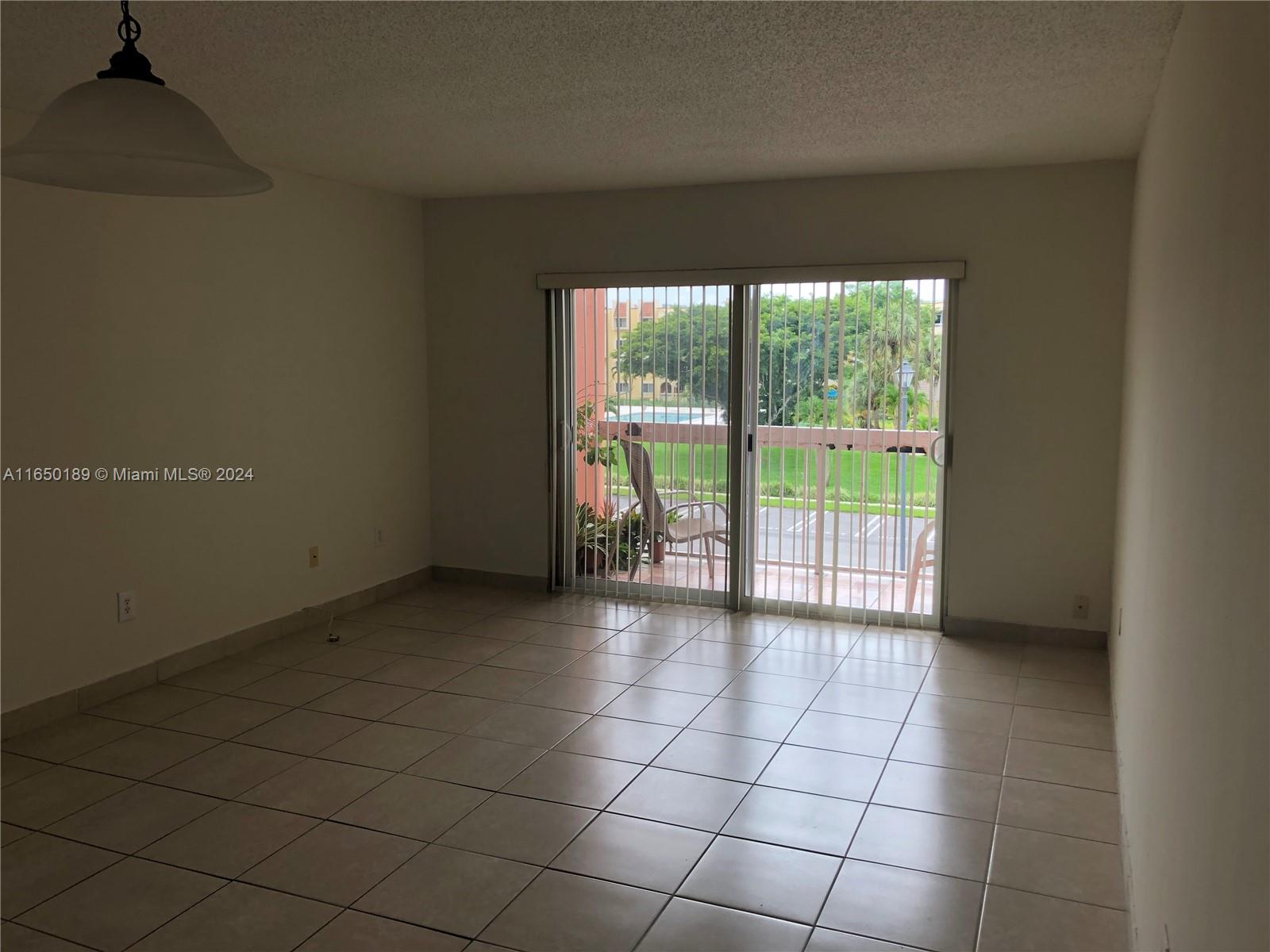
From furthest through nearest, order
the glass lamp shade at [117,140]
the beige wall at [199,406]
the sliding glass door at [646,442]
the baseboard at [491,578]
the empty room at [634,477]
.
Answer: the baseboard at [491,578] < the sliding glass door at [646,442] < the beige wall at [199,406] < the empty room at [634,477] < the glass lamp shade at [117,140]

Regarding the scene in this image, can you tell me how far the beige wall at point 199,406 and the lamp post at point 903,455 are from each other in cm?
283

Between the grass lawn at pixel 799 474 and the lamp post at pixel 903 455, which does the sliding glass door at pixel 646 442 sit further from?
the lamp post at pixel 903 455

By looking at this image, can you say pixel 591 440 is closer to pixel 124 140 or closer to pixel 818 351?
pixel 818 351

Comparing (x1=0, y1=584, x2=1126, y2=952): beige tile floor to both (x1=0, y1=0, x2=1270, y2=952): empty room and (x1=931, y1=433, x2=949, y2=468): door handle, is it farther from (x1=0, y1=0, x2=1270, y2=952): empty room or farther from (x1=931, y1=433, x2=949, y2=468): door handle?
(x1=931, y1=433, x2=949, y2=468): door handle

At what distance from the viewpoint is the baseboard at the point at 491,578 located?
5.84 m

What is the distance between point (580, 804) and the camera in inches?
120

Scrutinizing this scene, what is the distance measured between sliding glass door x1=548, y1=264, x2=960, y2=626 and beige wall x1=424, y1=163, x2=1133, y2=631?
13cm

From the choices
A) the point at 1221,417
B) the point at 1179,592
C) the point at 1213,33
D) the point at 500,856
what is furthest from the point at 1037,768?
the point at 1213,33

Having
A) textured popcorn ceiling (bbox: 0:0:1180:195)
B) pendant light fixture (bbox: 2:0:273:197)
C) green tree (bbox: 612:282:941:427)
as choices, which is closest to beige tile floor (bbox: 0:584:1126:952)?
green tree (bbox: 612:282:941:427)

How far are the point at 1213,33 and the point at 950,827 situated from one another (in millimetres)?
2177

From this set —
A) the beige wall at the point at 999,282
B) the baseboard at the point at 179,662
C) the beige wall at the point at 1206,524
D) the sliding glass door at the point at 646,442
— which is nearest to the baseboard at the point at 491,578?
the sliding glass door at the point at 646,442

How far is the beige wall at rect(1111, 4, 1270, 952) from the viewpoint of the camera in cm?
120

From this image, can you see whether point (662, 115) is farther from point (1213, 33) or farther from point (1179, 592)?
point (1179, 592)

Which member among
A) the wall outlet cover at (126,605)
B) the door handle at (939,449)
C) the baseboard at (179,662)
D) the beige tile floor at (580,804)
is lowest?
the beige tile floor at (580,804)
